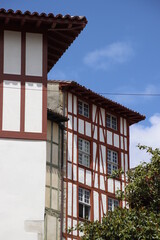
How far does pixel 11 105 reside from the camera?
24.8 metres

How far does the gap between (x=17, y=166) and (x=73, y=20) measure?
491 cm

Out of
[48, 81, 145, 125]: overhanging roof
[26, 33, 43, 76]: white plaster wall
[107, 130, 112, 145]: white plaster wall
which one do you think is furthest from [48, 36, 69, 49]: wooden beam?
[107, 130, 112, 145]: white plaster wall

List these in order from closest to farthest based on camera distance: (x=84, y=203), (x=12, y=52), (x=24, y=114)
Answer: (x=24, y=114) → (x=12, y=52) → (x=84, y=203)

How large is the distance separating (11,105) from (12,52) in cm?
175

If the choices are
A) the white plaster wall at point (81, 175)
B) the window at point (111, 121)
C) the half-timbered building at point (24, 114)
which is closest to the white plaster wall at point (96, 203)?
the white plaster wall at point (81, 175)

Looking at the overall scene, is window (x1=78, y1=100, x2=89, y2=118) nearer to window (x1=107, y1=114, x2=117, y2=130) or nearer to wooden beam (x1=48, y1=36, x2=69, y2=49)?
window (x1=107, y1=114, x2=117, y2=130)

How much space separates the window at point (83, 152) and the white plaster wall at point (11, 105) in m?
18.3

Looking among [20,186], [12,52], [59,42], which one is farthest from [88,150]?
[20,186]

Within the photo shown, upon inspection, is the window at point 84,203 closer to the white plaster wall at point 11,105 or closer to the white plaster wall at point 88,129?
the white plaster wall at point 88,129

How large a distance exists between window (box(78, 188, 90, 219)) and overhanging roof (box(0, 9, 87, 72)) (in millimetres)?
17045

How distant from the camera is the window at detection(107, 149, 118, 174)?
4512 cm

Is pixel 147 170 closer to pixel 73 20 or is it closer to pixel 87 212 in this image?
pixel 73 20

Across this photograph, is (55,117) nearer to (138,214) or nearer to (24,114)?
(138,214)

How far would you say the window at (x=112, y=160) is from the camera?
45125 mm
